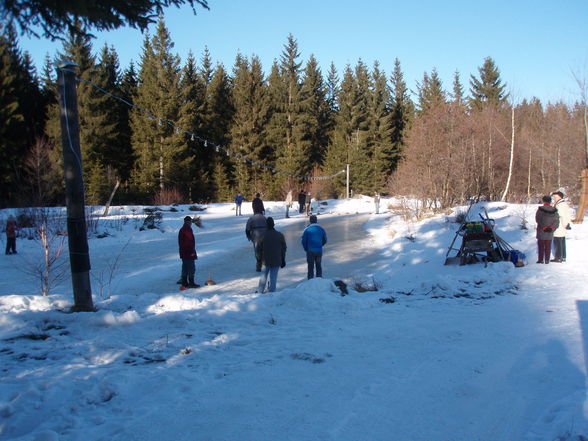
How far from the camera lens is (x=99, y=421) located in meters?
3.46

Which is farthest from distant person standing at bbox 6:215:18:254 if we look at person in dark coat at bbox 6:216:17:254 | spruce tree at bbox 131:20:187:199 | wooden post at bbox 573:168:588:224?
spruce tree at bbox 131:20:187:199

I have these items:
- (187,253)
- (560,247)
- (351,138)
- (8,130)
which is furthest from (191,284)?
(351,138)

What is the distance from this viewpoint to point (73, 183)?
6551 mm

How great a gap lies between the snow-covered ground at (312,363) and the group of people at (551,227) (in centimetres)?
95

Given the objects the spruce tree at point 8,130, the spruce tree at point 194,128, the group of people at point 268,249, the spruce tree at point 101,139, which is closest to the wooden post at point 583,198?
the group of people at point 268,249

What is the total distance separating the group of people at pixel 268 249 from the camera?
9.04 meters

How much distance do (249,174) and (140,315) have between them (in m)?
46.6

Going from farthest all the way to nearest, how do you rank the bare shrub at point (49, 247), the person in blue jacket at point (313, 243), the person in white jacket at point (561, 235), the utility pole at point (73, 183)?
the person in white jacket at point (561, 235)
the person in blue jacket at point (313, 243)
the bare shrub at point (49, 247)
the utility pole at point (73, 183)

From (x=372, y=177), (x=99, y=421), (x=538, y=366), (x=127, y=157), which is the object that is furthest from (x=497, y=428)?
(x=372, y=177)

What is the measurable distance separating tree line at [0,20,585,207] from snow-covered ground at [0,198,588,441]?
59.6 feet

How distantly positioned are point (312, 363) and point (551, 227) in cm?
827

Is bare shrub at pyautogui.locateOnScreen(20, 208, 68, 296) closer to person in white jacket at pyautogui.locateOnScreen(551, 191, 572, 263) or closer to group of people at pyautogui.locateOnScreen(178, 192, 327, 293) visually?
group of people at pyautogui.locateOnScreen(178, 192, 327, 293)

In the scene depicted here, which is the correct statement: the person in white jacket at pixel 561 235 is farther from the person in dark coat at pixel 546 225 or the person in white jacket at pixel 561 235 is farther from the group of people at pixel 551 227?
the person in dark coat at pixel 546 225

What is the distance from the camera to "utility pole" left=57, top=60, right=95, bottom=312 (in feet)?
21.1
